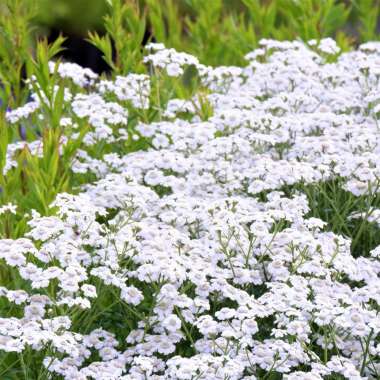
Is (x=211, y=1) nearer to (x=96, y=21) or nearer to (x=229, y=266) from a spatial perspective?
(x=229, y=266)

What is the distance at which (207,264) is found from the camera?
4.11 m

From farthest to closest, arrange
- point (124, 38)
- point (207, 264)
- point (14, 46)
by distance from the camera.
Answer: point (124, 38)
point (14, 46)
point (207, 264)

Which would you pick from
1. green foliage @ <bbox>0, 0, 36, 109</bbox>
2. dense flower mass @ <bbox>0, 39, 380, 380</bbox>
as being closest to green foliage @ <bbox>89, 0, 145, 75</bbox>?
green foliage @ <bbox>0, 0, 36, 109</bbox>

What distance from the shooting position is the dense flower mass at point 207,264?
3711 millimetres

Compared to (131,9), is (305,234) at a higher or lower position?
lower

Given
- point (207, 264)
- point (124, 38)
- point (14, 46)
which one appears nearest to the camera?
point (207, 264)

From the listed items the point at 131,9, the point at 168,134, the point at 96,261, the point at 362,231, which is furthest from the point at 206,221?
the point at 131,9

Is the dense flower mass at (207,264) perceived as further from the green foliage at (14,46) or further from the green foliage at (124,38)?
the green foliage at (124,38)

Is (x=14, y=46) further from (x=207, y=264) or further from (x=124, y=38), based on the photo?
(x=207, y=264)

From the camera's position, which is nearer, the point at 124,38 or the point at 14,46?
the point at 14,46

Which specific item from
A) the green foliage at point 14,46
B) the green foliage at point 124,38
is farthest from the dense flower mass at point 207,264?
the green foliage at point 124,38

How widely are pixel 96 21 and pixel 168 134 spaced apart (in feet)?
47.3

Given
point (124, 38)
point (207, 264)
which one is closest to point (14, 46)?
point (124, 38)

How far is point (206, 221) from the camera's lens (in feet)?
14.4
